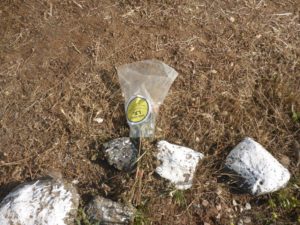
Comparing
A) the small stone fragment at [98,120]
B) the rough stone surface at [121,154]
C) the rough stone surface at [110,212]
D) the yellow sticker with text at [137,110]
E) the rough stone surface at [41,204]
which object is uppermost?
the yellow sticker with text at [137,110]

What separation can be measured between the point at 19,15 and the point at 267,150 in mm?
1716

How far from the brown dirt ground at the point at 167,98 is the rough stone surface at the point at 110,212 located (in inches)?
2.0

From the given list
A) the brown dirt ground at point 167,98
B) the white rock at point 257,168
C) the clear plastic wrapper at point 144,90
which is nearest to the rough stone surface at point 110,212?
the brown dirt ground at point 167,98

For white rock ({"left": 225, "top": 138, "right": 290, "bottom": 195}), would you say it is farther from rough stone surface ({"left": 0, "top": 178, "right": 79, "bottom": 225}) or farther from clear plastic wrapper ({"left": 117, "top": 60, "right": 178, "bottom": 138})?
rough stone surface ({"left": 0, "top": 178, "right": 79, "bottom": 225})

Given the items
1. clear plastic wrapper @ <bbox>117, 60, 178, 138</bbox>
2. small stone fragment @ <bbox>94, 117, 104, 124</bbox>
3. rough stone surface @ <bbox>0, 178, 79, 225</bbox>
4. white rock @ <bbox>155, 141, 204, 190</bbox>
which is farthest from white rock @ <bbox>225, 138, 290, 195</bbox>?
rough stone surface @ <bbox>0, 178, 79, 225</bbox>

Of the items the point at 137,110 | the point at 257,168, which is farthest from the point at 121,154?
the point at 257,168

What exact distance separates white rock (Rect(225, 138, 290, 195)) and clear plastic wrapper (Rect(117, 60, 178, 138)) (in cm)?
46

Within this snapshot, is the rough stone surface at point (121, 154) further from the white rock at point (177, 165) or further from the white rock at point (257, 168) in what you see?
the white rock at point (257, 168)

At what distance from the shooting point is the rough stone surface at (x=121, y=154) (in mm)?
2043

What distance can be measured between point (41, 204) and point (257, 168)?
41.6 inches

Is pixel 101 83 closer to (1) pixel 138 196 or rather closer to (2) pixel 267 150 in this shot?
(1) pixel 138 196

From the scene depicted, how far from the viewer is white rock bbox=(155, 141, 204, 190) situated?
2.00 meters

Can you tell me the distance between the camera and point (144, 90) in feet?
7.47

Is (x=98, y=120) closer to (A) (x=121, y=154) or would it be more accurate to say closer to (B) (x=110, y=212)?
(A) (x=121, y=154)
